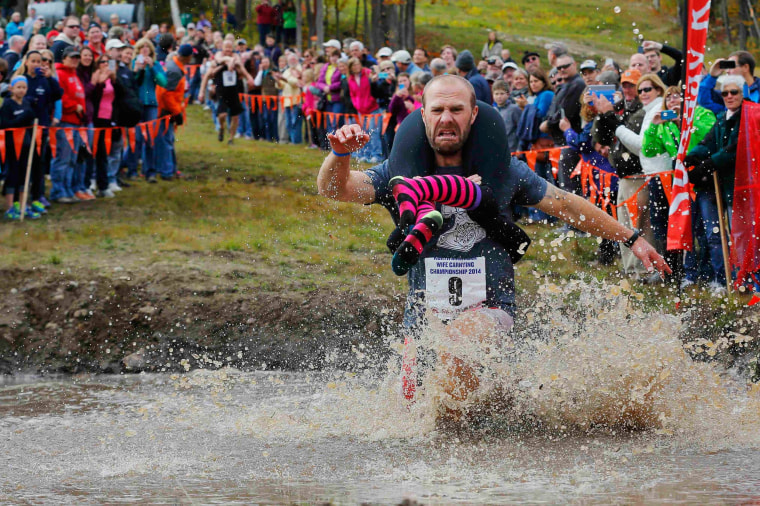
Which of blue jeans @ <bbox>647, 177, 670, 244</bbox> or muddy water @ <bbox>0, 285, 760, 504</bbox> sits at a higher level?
blue jeans @ <bbox>647, 177, 670, 244</bbox>

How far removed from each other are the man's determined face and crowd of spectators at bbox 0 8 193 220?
831 centimetres

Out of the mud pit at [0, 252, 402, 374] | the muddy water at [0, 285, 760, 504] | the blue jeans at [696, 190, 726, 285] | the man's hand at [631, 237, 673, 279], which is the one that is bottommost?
the mud pit at [0, 252, 402, 374]

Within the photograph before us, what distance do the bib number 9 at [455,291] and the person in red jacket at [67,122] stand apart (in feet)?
29.4

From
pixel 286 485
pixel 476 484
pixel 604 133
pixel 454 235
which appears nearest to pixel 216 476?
pixel 286 485

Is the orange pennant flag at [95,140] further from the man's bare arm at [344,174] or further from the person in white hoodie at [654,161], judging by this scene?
the man's bare arm at [344,174]

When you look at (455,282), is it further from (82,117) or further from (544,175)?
(82,117)

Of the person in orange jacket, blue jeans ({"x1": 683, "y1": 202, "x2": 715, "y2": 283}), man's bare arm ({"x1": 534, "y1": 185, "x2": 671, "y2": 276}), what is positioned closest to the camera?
man's bare arm ({"x1": 534, "y1": 185, "x2": 671, "y2": 276})

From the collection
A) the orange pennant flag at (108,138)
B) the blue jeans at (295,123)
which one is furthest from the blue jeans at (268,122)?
the orange pennant flag at (108,138)

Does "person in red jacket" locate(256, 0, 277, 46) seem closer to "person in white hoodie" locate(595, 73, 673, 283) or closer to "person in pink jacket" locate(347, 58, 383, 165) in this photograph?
"person in pink jacket" locate(347, 58, 383, 165)

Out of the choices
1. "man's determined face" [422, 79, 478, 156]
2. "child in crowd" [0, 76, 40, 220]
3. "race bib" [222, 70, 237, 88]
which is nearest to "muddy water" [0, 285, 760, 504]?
"man's determined face" [422, 79, 478, 156]

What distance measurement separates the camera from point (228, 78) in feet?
63.2

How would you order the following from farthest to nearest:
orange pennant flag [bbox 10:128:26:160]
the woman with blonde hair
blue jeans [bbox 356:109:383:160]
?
1. blue jeans [bbox 356:109:383:160]
2. the woman with blonde hair
3. orange pennant flag [bbox 10:128:26:160]

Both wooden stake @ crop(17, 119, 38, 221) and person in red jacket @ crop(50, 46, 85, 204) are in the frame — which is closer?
wooden stake @ crop(17, 119, 38, 221)

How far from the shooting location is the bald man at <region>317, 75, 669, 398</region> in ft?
18.7
